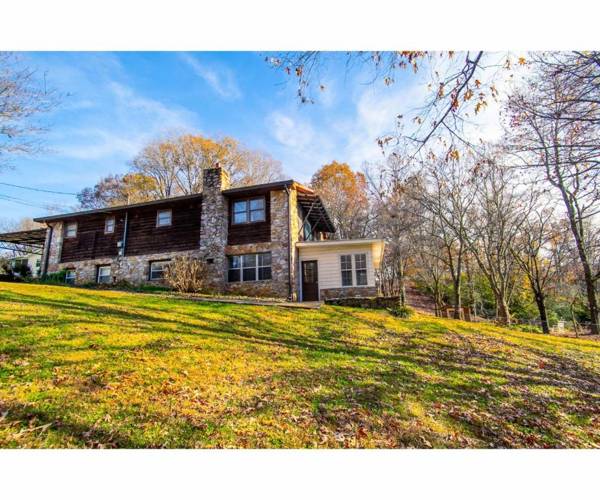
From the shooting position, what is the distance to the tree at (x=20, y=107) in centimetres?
594

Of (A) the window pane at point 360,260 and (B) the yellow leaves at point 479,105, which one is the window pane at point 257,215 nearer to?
(A) the window pane at point 360,260

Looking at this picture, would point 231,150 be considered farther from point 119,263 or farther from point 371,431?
point 371,431

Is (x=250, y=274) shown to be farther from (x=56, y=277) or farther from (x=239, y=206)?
(x=56, y=277)

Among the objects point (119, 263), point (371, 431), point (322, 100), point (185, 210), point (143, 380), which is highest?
point (185, 210)

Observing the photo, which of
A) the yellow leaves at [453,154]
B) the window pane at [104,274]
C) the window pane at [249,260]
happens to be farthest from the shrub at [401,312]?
the window pane at [104,274]

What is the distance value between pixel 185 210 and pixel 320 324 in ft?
29.5

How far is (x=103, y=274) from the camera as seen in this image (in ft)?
48.2

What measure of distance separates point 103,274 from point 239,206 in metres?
7.33

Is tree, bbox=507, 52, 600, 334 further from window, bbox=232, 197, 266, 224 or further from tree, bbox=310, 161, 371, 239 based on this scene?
tree, bbox=310, 161, 371, 239

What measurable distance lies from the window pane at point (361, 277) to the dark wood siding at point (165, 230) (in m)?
6.78

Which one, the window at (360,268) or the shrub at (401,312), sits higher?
the window at (360,268)
